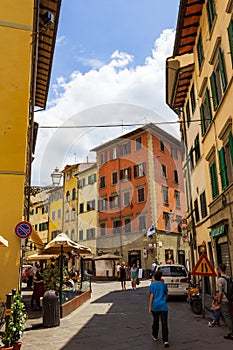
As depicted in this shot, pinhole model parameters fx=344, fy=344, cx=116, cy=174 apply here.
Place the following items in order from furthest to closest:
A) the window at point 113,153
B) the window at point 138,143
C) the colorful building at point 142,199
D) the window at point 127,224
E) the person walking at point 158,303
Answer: the window at point 113,153 < the window at point 138,143 < the window at point 127,224 < the colorful building at point 142,199 < the person walking at point 158,303

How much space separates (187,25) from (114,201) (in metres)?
29.1

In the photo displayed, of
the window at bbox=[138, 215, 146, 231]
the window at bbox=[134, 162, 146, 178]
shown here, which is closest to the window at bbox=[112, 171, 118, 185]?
the window at bbox=[134, 162, 146, 178]

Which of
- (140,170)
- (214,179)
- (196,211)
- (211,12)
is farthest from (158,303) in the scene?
(140,170)

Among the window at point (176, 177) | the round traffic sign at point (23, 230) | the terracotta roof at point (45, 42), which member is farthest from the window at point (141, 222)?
the round traffic sign at point (23, 230)

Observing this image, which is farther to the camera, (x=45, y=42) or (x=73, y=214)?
(x=73, y=214)

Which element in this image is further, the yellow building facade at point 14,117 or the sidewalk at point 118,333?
the yellow building facade at point 14,117

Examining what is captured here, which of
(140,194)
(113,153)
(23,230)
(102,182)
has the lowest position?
(23,230)

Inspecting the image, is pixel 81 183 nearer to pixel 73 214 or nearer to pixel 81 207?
pixel 81 207

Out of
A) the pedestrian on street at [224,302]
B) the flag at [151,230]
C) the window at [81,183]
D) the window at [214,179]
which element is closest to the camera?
the pedestrian on street at [224,302]

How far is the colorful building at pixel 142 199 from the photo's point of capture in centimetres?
3893

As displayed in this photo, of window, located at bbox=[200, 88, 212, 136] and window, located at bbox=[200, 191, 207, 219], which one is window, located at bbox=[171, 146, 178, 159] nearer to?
window, located at bbox=[200, 191, 207, 219]

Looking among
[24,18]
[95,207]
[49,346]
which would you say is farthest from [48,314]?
[95,207]

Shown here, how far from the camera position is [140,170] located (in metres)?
41.8

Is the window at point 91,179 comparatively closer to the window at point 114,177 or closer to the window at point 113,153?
the window at point 113,153
